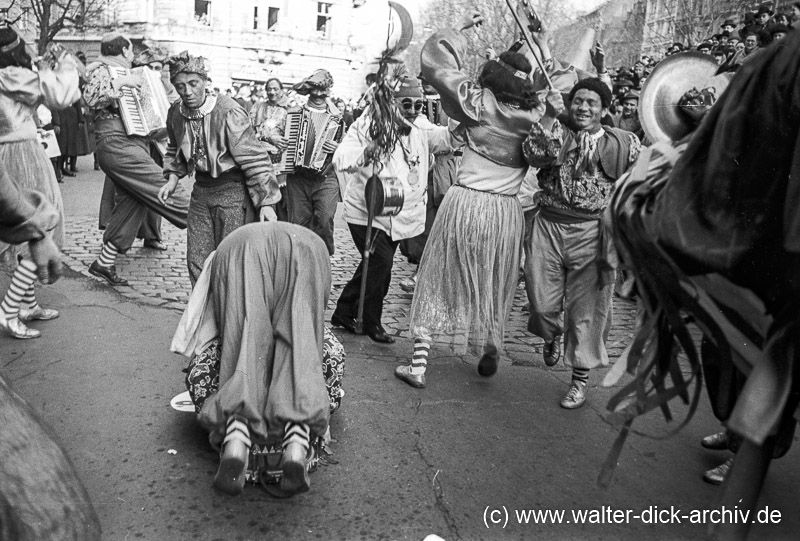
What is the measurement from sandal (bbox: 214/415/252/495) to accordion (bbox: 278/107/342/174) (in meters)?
4.00

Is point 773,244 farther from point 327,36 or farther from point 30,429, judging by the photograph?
point 327,36

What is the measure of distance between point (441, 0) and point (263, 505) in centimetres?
3112

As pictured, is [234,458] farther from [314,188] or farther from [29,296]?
[314,188]

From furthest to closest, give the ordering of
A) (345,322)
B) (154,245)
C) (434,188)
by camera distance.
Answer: (154,245)
(434,188)
(345,322)

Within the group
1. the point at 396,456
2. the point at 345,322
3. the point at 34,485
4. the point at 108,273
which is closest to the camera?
the point at 34,485

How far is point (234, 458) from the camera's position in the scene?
3.18m

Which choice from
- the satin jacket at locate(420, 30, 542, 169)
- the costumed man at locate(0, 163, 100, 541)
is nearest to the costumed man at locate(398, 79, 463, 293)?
the satin jacket at locate(420, 30, 542, 169)

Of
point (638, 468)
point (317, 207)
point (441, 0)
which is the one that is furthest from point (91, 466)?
point (441, 0)

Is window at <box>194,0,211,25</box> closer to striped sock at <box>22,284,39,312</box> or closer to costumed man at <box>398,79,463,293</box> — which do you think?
costumed man at <box>398,79,463,293</box>

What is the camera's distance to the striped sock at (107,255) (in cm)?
717

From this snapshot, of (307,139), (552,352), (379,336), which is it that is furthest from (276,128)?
(552,352)

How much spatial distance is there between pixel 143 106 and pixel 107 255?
142 cm

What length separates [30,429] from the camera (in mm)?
1703

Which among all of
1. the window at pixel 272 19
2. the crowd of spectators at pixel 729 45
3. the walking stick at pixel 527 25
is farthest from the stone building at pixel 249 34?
the walking stick at pixel 527 25
